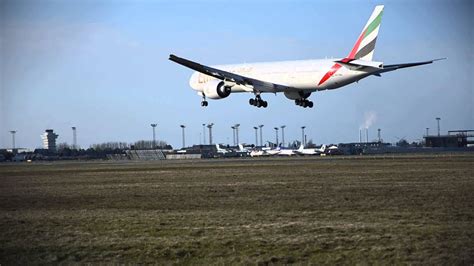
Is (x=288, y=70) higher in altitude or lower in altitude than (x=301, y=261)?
higher

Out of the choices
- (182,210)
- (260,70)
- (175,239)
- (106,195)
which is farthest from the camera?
(260,70)

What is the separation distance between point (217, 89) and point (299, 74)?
7.84 m

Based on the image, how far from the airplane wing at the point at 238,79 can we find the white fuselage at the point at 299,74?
1.36 ft

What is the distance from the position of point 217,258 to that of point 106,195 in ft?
54.0

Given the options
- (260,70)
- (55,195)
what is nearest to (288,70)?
(260,70)

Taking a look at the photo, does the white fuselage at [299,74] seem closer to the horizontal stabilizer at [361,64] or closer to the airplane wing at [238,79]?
the airplane wing at [238,79]

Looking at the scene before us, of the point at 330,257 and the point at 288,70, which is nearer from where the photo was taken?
the point at 330,257

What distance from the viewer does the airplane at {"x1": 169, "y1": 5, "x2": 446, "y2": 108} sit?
194ft

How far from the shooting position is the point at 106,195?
31359 mm

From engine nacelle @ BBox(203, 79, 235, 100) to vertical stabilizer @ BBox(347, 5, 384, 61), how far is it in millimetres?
11294

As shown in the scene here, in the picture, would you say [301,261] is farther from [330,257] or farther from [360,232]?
[360,232]

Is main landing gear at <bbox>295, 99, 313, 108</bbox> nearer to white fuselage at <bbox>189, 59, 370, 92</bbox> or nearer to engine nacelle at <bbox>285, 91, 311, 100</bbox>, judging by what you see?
engine nacelle at <bbox>285, 91, 311, 100</bbox>

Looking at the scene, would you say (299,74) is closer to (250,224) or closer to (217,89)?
(217,89)

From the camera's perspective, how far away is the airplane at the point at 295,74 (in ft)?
194
